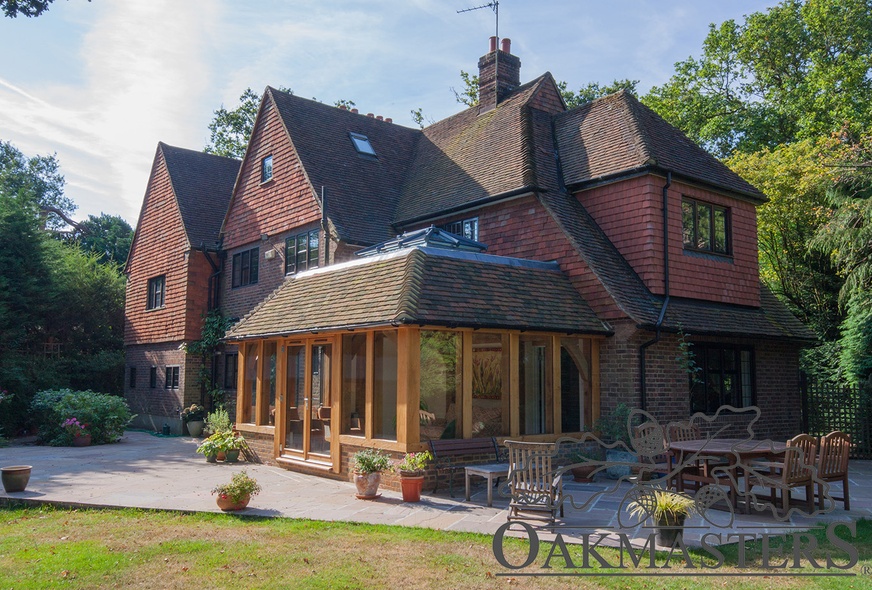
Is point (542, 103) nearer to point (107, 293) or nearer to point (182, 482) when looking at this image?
point (182, 482)

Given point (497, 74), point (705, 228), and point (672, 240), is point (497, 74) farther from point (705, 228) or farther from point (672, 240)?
point (672, 240)

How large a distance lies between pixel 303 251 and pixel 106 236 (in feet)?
105

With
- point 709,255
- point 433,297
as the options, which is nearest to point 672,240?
point 709,255

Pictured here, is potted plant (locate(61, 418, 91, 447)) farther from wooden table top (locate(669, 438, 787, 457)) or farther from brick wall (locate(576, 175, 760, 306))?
wooden table top (locate(669, 438, 787, 457))

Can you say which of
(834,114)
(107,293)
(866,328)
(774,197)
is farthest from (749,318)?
(107,293)

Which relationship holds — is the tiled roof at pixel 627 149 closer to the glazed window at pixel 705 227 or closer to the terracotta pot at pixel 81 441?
the glazed window at pixel 705 227

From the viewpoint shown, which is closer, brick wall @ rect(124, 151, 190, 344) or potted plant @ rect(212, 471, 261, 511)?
potted plant @ rect(212, 471, 261, 511)

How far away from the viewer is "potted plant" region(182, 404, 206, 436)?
21703 mm

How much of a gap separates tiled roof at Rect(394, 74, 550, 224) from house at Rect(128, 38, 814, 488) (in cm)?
7

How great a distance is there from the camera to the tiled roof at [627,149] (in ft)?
49.6

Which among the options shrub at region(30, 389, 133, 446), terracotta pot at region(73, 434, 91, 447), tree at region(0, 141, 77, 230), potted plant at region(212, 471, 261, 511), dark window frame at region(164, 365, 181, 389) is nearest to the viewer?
potted plant at region(212, 471, 261, 511)

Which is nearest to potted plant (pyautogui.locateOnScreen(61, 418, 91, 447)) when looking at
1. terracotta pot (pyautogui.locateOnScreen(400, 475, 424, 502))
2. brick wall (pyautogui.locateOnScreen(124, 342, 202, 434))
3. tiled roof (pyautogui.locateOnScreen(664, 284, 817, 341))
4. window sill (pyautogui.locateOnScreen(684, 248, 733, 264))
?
brick wall (pyautogui.locateOnScreen(124, 342, 202, 434))

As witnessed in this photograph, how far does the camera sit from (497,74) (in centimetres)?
2092

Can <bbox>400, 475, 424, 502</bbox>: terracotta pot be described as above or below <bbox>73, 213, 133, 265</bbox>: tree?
below
